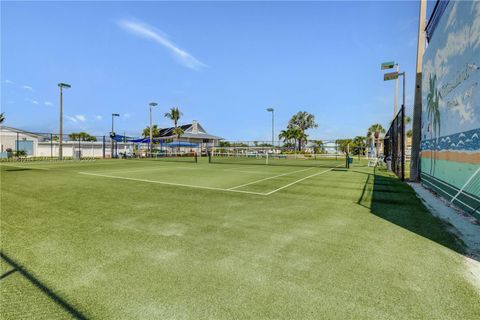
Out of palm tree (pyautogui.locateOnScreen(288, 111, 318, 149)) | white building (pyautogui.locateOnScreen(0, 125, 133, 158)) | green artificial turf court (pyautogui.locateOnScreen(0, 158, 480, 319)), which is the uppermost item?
palm tree (pyautogui.locateOnScreen(288, 111, 318, 149))

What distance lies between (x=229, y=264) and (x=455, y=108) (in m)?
7.49

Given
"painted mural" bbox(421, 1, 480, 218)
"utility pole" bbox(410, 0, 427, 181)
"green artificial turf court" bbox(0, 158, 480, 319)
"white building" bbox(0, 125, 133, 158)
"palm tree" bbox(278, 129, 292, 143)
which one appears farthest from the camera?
"palm tree" bbox(278, 129, 292, 143)

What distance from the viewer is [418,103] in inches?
402

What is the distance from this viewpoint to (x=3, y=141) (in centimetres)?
4231

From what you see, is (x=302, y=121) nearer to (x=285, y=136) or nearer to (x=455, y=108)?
(x=285, y=136)

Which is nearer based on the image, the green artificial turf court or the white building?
the green artificial turf court

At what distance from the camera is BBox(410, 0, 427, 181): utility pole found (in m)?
10.1

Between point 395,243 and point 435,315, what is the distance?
1.69 meters

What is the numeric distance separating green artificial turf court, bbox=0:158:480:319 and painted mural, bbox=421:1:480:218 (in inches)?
58.1

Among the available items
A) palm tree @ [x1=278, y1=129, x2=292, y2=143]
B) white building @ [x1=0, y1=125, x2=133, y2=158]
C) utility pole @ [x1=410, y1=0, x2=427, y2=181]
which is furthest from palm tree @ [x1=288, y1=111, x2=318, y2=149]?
utility pole @ [x1=410, y1=0, x2=427, y2=181]

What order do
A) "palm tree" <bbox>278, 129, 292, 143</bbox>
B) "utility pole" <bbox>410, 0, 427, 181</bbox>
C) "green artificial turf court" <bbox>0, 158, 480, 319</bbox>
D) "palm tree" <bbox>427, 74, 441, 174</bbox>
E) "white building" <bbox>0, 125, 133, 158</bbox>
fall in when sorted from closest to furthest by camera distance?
1. "green artificial turf court" <bbox>0, 158, 480, 319</bbox>
2. "palm tree" <bbox>427, 74, 441, 174</bbox>
3. "utility pole" <bbox>410, 0, 427, 181</bbox>
4. "white building" <bbox>0, 125, 133, 158</bbox>
5. "palm tree" <bbox>278, 129, 292, 143</bbox>

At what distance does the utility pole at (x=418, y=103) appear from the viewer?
10.1 meters

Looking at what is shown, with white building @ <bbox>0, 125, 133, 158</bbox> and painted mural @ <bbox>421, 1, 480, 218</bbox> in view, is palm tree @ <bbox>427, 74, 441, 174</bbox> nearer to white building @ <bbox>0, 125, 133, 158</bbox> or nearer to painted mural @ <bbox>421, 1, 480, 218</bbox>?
painted mural @ <bbox>421, 1, 480, 218</bbox>

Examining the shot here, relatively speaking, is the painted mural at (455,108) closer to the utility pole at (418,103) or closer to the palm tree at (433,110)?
the palm tree at (433,110)
